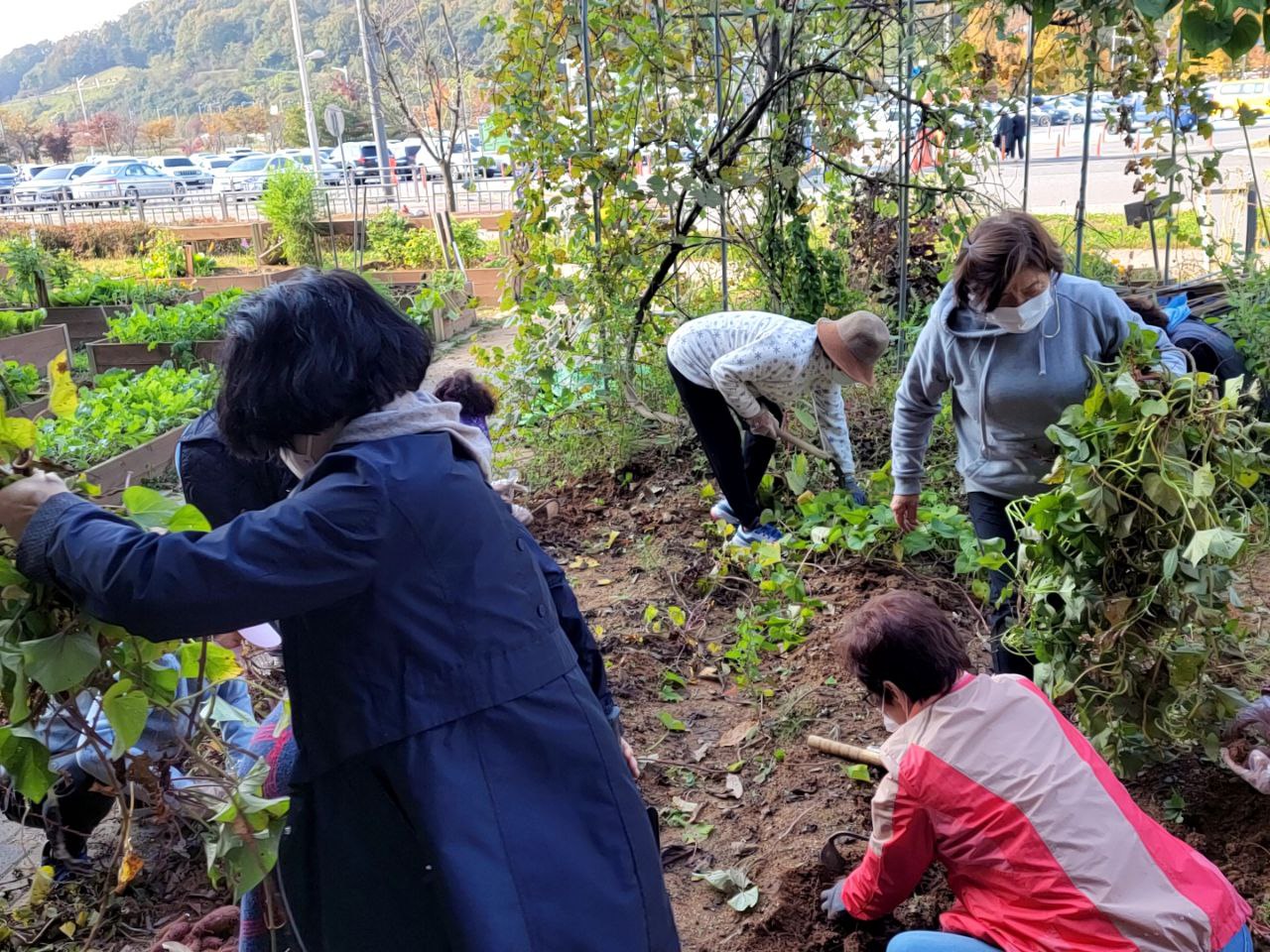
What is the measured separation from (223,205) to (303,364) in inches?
814

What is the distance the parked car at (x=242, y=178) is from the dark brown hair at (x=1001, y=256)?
22744 millimetres

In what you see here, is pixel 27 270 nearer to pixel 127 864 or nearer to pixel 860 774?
pixel 860 774

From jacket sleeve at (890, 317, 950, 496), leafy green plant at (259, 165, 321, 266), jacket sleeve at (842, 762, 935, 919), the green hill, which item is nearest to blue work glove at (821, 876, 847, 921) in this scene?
jacket sleeve at (842, 762, 935, 919)

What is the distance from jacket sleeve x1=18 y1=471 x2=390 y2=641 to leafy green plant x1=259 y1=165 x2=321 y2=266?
47.1 feet

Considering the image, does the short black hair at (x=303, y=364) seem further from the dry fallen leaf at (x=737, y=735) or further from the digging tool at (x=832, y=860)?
the dry fallen leaf at (x=737, y=735)

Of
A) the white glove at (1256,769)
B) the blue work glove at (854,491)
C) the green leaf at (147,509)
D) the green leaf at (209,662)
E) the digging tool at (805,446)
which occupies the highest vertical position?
the green leaf at (147,509)

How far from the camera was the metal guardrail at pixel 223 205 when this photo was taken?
69.8ft

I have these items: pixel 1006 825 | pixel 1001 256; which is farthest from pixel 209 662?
pixel 1001 256

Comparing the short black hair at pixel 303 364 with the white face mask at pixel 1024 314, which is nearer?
the short black hair at pixel 303 364

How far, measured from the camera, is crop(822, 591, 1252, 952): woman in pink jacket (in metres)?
1.96

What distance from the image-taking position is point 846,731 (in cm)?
356

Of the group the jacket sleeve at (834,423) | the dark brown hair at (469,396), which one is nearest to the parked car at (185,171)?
the jacket sleeve at (834,423)

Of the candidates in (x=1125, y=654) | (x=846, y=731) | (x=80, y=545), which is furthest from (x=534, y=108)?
(x=80, y=545)

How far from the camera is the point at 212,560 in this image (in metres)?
1.39
